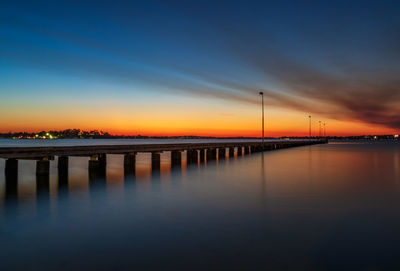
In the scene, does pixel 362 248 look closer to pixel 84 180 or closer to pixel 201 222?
pixel 201 222

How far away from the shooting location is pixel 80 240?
27.0 feet

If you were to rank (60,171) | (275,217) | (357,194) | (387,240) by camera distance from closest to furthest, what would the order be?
(387,240)
(275,217)
(357,194)
(60,171)

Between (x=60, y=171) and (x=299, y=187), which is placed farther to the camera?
(x=60, y=171)

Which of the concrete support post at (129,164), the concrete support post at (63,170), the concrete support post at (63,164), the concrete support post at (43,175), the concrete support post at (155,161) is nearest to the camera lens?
the concrete support post at (43,175)

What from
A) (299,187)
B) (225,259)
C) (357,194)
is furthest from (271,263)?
(299,187)

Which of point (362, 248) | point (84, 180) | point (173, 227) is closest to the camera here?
point (362, 248)

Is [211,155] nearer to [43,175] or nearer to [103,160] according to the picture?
[103,160]

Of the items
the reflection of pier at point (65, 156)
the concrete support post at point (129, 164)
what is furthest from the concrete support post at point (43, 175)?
the concrete support post at point (129, 164)

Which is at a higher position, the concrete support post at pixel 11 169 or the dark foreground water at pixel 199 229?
the concrete support post at pixel 11 169

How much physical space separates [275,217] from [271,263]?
431 centimetres

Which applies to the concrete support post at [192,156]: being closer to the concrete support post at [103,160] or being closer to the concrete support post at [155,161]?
the concrete support post at [155,161]

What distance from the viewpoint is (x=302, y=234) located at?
28.1 feet

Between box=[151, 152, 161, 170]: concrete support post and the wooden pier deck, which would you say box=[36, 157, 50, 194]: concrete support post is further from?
box=[151, 152, 161, 170]: concrete support post

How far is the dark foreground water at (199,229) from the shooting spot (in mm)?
6723
